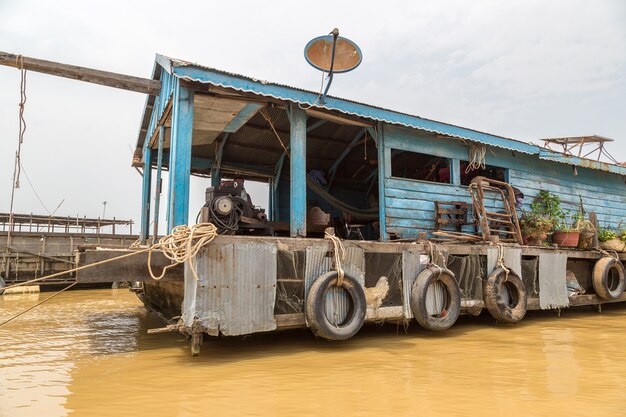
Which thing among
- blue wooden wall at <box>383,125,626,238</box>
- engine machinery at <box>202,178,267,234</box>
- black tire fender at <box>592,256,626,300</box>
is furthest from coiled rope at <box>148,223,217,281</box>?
black tire fender at <box>592,256,626,300</box>

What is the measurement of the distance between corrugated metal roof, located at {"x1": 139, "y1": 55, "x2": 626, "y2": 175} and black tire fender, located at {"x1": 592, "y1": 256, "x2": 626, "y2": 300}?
242 cm

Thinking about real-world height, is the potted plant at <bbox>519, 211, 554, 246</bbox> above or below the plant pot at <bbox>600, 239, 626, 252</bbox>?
above

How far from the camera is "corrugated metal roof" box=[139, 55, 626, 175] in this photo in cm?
504

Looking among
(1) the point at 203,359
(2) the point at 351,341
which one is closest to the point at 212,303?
(1) the point at 203,359

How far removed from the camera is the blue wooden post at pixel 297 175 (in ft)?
18.8

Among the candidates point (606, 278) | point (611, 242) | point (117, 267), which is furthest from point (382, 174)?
point (611, 242)

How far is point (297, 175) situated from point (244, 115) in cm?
156

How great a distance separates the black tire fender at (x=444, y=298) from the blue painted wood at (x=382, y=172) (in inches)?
53.8

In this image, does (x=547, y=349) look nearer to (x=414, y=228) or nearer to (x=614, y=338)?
(x=614, y=338)

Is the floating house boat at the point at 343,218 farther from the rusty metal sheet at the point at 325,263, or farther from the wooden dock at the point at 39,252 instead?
the wooden dock at the point at 39,252

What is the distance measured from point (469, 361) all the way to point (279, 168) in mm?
6722

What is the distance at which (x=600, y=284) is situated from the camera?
25.2 feet

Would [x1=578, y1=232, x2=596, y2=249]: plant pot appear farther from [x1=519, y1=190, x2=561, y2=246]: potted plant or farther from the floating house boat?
[x1=519, y1=190, x2=561, y2=246]: potted plant

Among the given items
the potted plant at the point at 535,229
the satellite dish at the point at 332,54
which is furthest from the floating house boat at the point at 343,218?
the satellite dish at the point at 332,54
